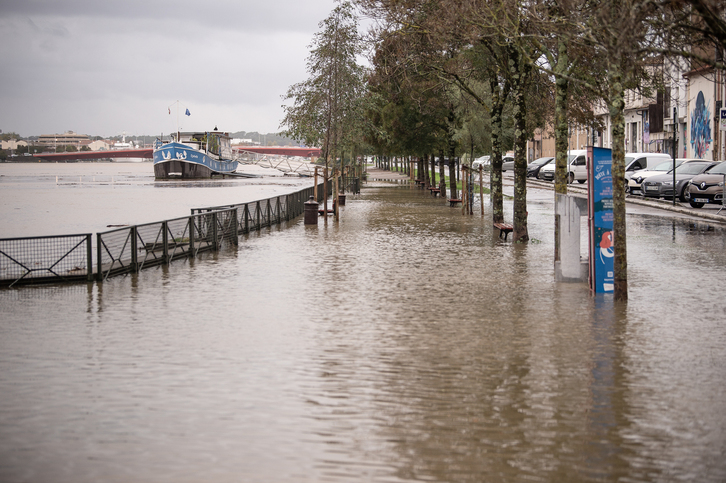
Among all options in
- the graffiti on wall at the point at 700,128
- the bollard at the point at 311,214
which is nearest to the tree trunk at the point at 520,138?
the bollard at the point at 311,214

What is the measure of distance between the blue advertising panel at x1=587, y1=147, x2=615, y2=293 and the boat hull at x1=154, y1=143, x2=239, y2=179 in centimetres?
9206

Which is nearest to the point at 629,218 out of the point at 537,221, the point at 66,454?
the point at 537,221

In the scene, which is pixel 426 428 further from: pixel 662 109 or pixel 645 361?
pixel 662 109

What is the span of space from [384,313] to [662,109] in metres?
56.6

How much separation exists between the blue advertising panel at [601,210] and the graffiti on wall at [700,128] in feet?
138

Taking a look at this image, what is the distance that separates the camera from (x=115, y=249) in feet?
50.4

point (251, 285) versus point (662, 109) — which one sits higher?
point (662, 109)

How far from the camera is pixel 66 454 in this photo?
5.79 meters

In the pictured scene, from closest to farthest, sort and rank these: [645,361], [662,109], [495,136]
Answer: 1. [645,361]
2. [495,136]
3. [662,109]

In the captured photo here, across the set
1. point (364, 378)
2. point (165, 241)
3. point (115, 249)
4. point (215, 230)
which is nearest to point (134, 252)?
point (115, 249)

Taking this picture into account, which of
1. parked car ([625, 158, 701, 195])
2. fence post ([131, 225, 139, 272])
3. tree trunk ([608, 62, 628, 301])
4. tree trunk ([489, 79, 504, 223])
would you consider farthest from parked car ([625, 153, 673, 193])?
tree trunk ([608, 62, 628, 301])

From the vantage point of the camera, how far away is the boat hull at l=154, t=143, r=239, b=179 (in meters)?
101

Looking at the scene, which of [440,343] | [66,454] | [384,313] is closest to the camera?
[66,454]

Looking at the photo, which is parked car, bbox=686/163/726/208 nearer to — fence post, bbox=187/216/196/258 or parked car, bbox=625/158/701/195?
parked car, bbox=625/158/701/195
